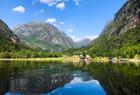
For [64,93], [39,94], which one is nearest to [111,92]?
[64,93]

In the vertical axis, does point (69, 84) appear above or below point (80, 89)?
above

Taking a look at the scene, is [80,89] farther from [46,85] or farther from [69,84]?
[69,84]

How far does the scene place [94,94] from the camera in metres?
46.8

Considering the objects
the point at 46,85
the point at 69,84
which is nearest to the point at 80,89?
the point at 46,85

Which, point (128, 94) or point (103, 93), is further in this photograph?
point (103, 93)

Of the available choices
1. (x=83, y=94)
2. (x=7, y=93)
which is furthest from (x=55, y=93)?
(x=7, y=93)

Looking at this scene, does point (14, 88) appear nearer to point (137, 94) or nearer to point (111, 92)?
point (111, 92)

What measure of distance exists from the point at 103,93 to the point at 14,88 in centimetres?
1640

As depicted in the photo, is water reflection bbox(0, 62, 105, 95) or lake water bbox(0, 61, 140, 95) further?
water reflection bbox(0, 62, 105, 95)

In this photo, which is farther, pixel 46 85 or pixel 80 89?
pixel 46 85

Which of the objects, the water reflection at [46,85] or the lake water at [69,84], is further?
the water reflection at [46,85]

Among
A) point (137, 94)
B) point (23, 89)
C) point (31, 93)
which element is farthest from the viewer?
point (23, 89)

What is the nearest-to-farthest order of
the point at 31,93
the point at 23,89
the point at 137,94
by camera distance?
the point at 137,94
the point at 31,93
the point at 23,89

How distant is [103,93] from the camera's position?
47.5m
